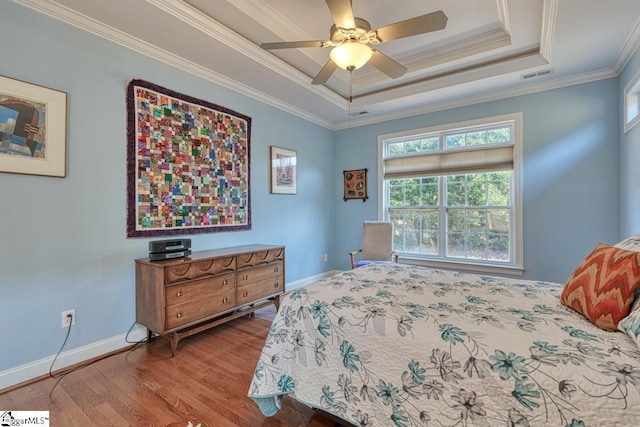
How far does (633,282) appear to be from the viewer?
1.24 metres

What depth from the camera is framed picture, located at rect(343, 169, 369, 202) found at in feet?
15.8

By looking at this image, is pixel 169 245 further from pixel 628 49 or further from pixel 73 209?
pixel 628 49

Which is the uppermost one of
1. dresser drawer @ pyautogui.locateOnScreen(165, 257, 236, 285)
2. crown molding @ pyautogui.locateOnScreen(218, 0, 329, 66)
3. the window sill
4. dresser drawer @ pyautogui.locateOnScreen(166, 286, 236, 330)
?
crown molding @ pyautogui.locateOnScreen(218, 0, 329, 66)

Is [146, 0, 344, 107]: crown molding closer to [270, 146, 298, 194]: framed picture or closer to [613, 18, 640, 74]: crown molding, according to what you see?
[270, 146, 298, 194]: framed picture

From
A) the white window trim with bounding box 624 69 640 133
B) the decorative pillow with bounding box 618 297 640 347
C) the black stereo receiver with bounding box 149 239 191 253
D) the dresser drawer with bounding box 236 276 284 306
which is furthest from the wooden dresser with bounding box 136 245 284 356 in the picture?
the white window trim with bounding box 624 69 640 133

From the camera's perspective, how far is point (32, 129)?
207 cm

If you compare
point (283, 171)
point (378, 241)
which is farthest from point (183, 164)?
point (378, 241)

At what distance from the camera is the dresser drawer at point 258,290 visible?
2.96 m

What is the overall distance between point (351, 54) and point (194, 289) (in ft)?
7.41

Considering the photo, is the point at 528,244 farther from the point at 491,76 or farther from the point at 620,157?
the point at 491,76

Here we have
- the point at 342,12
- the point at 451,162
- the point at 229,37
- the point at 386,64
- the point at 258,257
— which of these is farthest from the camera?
the point at 451,162

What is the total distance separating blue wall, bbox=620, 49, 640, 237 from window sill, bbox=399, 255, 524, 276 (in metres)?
1.08

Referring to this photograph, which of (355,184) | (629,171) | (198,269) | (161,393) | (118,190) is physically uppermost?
(355,184)

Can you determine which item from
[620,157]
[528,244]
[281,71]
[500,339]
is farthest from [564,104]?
[500,339]
